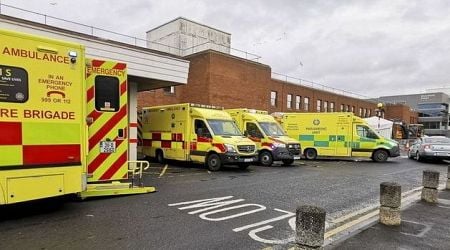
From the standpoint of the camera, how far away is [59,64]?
259 inches

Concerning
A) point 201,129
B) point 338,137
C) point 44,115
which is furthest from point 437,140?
point 44,115

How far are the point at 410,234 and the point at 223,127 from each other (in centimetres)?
1017

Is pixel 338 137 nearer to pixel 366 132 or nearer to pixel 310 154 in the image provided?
pixel 366 132

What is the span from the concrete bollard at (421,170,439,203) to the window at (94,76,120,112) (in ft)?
23.3

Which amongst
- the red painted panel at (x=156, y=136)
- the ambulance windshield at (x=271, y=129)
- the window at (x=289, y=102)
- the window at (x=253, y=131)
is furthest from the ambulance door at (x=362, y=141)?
the window at (x=289, y=102)

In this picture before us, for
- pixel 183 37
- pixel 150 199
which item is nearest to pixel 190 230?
pixel 150 199

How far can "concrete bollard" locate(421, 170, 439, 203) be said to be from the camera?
8055 millimetres

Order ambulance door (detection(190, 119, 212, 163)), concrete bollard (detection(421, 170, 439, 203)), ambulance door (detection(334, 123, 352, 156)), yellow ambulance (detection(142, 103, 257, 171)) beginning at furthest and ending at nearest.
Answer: ambulance door (detection(334, 123, 352, 156))
ambulance door (detection(190, 119, 212, 163))
yellow ambulance (detection(142, 103, 257, 171))
concrete bollard (detection(421, 170, 439, 203))

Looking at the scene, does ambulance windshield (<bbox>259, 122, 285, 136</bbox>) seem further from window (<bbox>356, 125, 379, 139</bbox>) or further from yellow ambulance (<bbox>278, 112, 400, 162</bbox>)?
window (<bbox>356, 125, 379, 139</bbox>)

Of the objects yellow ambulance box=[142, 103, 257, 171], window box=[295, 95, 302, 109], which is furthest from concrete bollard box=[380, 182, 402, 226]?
window box=[295, 95, 302, 109]

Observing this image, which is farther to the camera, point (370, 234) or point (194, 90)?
point (194, 90)

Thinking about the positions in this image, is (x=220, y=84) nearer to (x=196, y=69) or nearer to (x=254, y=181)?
(x=196, y=69)

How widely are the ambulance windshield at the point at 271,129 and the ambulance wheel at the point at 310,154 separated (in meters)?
4.45

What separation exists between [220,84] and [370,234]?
85.6 ft
